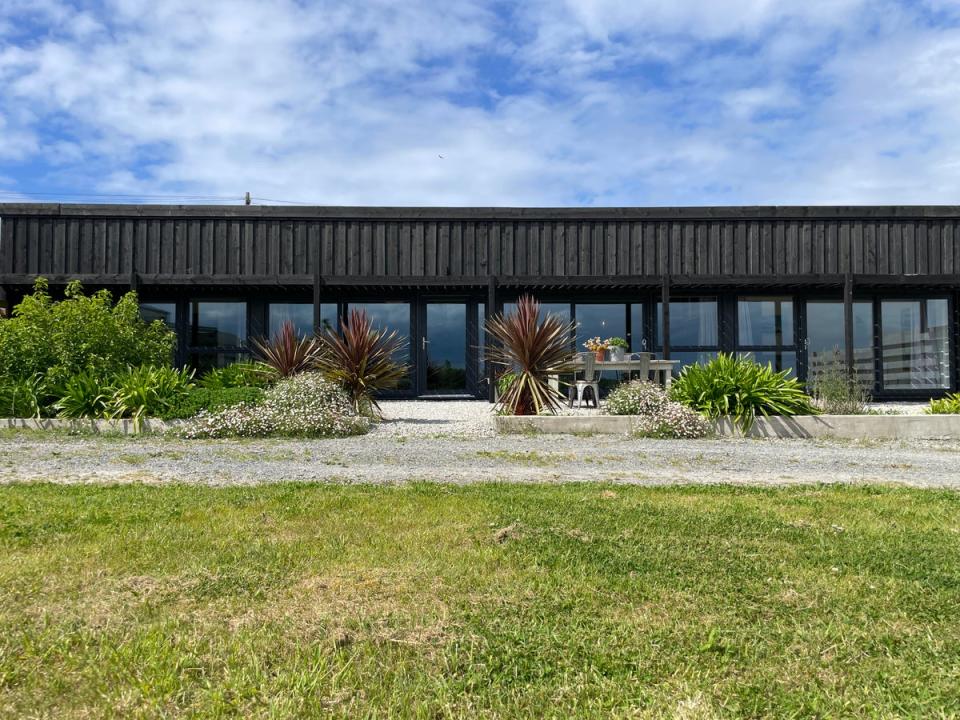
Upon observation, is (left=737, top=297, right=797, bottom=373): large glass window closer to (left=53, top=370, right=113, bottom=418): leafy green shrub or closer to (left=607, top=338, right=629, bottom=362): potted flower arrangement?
(left=607, top=338, right=629, bottom=362): potted flower arrangement

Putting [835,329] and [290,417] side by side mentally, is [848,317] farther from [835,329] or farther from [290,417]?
[290,417]

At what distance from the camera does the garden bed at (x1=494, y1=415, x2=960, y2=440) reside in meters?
8.88

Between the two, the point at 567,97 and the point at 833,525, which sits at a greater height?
the point at 567,97

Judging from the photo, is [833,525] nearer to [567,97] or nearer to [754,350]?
[567,97]

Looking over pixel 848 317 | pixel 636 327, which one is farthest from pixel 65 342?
pixel 848 317

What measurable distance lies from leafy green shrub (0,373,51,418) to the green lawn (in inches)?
249

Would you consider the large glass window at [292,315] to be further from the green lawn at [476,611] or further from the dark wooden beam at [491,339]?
the green lawn at [476,611]

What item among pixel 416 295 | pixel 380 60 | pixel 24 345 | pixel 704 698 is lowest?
pixel 704 698

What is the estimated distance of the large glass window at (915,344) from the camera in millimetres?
15750

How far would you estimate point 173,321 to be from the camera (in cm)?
1547

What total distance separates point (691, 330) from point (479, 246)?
554 centimetres

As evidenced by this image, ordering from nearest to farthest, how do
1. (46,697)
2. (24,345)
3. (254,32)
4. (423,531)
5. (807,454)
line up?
(46,697) → (423,531) → (807,454) → (254,32) → (24,345)

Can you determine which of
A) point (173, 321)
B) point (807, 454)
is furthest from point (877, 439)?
point (173, 321)

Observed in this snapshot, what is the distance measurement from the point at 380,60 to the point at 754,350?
10.8 m
